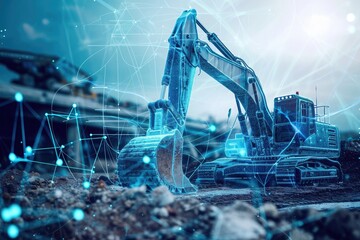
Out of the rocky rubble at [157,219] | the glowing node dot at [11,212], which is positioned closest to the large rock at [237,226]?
the rocky rubble at [157,219]

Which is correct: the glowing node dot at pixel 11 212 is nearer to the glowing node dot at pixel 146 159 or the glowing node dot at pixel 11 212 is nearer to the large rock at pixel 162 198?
the large rock at pixel 162 198

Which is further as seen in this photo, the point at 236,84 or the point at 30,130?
the point at 30,130

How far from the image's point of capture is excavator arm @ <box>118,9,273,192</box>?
7027 millimetres

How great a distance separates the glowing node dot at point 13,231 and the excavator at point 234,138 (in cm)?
265

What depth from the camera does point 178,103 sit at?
8188 millimetres

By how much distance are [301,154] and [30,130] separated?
9080 mm

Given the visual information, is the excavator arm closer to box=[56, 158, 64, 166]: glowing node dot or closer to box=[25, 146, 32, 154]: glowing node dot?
box=[25, 146, 32, 154]: glowing node dot

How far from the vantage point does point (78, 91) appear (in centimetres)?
1048

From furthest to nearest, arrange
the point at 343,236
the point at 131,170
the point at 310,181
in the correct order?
the point at 310,181
the point at 131,170
the point at 343,236

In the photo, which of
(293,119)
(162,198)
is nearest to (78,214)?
(162,198)

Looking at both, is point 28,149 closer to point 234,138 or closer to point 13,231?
point 13,231

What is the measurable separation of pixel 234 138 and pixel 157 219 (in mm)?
10101

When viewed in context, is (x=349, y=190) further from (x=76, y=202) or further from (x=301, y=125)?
(x=76, y=202)

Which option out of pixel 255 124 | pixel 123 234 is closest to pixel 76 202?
pixel 123 234
